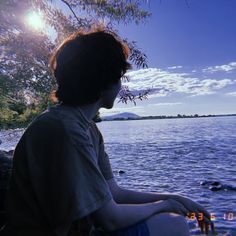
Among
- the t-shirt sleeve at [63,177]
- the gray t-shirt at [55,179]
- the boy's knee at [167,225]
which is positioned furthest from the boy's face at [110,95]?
the boy's knee at [167,225]

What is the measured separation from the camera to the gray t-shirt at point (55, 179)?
1953 millimetres

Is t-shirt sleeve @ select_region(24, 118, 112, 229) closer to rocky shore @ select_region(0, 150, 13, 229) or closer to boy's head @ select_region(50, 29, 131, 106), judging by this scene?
boy's head @ select_region(50, 29, 131, 106)

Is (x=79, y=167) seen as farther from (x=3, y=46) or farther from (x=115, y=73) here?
(x=3, y=46)

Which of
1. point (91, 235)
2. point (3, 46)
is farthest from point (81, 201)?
point (3, 46)

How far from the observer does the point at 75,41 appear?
2.28m

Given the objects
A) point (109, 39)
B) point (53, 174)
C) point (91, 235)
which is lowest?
point (91, 235)

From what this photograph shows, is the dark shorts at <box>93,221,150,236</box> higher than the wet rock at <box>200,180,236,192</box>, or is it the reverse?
the dark shorts at <box>93,221,150,236</box>

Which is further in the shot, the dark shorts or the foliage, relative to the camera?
the foliage

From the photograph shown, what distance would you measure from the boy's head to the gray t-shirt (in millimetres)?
130

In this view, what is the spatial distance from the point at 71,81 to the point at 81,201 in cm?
69

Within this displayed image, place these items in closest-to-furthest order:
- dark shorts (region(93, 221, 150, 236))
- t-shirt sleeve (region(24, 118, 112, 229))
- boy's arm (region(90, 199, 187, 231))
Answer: t-shirt sleeve (region(24, 118, 112, 229)) < boy's arm (region(90, 199, 187, 231)) < dark shorts (region(93, 221, 150, 236))

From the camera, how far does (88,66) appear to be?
7.23ft

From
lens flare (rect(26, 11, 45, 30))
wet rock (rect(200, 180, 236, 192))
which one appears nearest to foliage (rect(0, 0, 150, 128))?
lens flare (rect(26, 11, 45, 30))

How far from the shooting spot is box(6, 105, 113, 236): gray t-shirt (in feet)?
6.41
